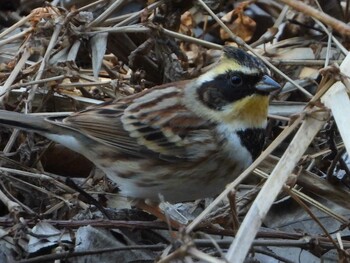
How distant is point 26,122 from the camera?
358 cm

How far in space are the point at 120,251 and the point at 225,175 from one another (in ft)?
1.45

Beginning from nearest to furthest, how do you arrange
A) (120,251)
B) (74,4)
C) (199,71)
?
(120,251)
(199,71)
(74,4)

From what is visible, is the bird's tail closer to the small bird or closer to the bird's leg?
the small bird

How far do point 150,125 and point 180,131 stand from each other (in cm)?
12

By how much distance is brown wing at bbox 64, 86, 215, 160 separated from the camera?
3510 millimetres

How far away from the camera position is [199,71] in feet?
14.4

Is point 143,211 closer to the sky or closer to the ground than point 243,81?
closer to the ground

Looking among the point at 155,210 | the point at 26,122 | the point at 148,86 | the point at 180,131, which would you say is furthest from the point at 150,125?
the point at 148,86

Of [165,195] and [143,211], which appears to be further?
[143,211]

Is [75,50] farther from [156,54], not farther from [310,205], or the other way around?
[310,205]

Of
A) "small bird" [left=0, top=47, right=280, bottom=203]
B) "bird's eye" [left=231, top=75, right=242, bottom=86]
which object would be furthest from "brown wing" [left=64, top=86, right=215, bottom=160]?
"bird's eye" [left=231, top=75, right=242, bottom=86]

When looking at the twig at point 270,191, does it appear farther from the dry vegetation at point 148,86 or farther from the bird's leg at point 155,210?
the bird's leg at point 155,210

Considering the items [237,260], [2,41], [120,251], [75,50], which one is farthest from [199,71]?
[237,260]

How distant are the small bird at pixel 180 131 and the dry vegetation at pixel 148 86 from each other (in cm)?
14
